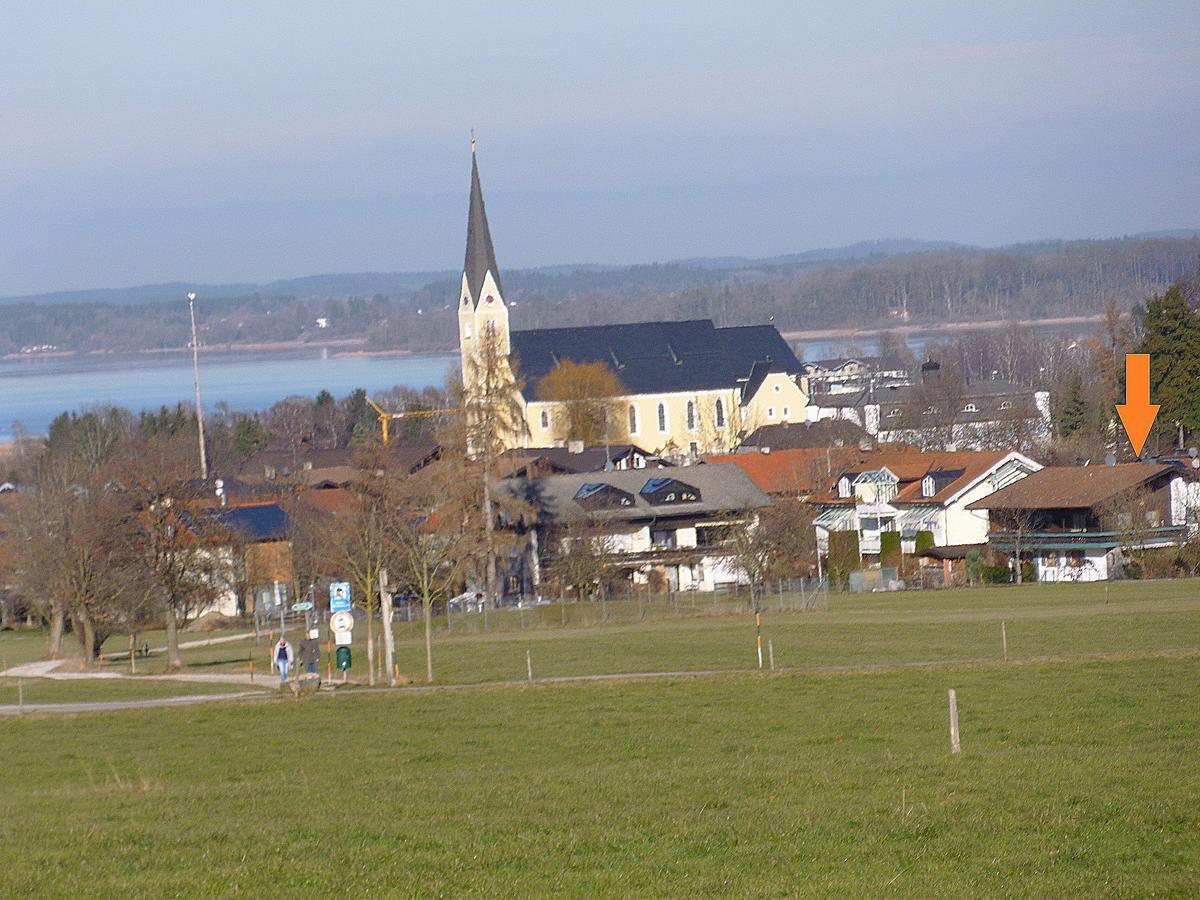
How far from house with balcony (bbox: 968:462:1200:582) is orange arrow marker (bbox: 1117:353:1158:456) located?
23.7 feet

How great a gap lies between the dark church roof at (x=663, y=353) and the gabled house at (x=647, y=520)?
55158 millimetres

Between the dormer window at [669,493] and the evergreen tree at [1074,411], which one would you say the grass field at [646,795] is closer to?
the dormer window at [669,493]

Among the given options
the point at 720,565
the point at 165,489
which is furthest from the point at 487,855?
the point at 720,565

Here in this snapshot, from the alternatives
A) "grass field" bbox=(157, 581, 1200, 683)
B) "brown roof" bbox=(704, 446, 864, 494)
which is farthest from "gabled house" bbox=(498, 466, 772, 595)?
"grass field" bbox=(157, 581, 1200, 683)

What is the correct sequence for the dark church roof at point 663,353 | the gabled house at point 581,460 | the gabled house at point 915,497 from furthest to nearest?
the dark church roof at point 663,353 < the gabled house at point 581,460 < the gabled house at point 915,497

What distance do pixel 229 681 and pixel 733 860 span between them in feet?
Result: 87.2

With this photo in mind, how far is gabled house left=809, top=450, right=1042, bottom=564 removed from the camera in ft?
233

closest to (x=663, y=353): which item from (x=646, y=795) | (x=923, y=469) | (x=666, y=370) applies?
(x=666, y=370)

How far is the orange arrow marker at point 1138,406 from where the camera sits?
7344cm

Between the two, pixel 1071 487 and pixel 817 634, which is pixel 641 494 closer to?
pixel 1071 487

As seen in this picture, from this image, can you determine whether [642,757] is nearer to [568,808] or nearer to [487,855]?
[568,808]

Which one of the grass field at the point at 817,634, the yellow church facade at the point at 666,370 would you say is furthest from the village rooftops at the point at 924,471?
the yellow church facade at the point at 666,370

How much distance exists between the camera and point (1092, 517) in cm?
6412

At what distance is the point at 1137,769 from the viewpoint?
52.6 ft
